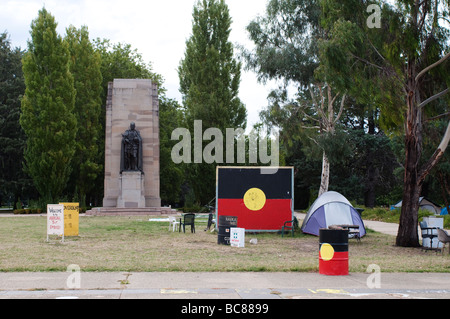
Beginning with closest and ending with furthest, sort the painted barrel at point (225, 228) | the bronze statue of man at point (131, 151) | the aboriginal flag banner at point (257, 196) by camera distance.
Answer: the painted barrel at point (225, 228)
the aboriginal flag banner at point (257, 196)
the bronze statue of man at point (131, 151)

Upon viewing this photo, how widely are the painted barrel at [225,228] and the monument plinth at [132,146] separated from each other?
20365mm

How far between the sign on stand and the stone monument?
2017 cm

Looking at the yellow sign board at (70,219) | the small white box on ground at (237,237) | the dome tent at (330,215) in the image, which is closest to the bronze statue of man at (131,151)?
the yellow sign board at (70,219)

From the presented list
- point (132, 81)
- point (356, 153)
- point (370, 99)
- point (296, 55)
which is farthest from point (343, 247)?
point (356, 153)

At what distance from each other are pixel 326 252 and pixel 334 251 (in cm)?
16

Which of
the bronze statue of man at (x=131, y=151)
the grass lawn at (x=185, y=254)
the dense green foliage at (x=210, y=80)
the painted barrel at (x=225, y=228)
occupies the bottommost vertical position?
the grass lawn at (x=185, y=254)

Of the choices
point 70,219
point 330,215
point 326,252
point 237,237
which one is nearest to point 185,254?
point 237,237

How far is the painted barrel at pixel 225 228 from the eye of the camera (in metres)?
17.2

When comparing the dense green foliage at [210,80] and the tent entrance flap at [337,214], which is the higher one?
the dense green foliage at [210,80]

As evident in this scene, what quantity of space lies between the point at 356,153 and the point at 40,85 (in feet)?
100

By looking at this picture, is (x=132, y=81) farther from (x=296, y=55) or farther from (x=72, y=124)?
(x=296, y=55)

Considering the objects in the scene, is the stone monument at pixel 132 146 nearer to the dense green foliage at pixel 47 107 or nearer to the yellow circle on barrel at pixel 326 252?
the dense green foliage at pixel 47 107

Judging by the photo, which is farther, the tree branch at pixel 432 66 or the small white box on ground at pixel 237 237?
the tree branch at pixel 432 66
